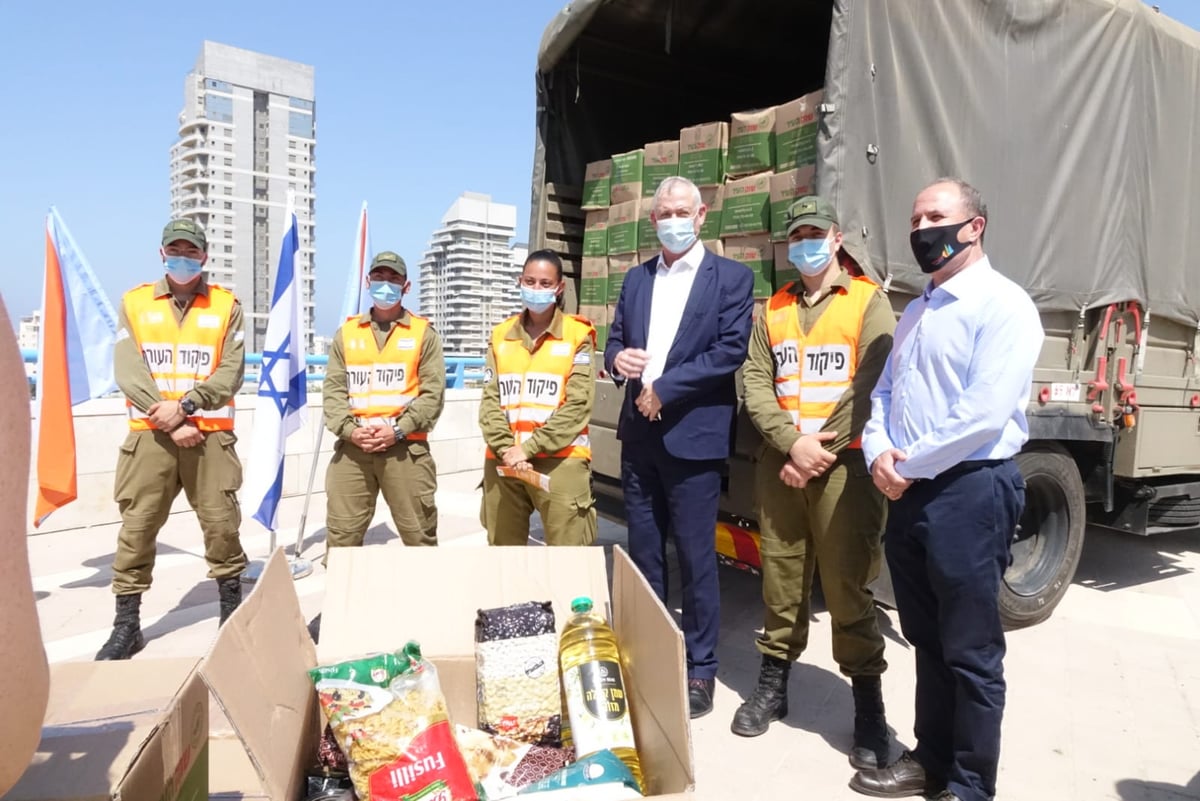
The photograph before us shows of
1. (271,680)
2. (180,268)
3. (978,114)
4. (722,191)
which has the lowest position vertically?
(271,680)

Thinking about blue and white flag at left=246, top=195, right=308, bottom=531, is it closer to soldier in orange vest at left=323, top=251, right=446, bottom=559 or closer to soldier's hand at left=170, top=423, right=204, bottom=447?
soldier's hand at left=170, top=423, right=204, bottom=447

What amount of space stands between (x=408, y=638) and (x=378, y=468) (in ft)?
6.50

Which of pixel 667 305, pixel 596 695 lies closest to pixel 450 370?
pixel 667 305

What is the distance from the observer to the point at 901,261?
3244mm

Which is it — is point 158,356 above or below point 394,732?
above

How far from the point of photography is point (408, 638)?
1799 mm

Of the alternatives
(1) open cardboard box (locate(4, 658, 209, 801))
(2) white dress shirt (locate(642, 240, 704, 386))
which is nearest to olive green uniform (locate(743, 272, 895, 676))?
(2) white dress shirt (locate(642, 240, 704, 386))

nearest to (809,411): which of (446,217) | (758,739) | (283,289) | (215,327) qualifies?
(758,739)

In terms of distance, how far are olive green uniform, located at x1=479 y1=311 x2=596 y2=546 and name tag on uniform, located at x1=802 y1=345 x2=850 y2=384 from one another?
3.17 feet

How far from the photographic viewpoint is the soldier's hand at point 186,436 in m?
3.51

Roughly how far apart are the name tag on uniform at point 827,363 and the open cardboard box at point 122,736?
6.86ft

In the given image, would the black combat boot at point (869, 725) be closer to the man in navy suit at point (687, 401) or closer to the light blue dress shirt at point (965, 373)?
the man in navy suit at point (687, 401)

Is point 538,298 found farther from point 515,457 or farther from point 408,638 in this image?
point 408,638

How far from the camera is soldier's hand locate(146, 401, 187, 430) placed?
3.47 meters
